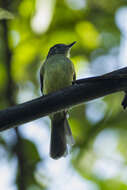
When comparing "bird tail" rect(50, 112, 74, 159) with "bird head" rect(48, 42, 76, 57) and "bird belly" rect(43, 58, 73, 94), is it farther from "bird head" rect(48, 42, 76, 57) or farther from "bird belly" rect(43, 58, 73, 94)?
"bird head" rect(48, 42, 76, 57)

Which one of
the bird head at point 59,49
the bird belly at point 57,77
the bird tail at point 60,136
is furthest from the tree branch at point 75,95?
the bird head at point 59,49

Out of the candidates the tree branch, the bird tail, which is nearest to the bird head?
the bird tail

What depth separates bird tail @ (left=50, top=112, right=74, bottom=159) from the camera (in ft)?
13.1

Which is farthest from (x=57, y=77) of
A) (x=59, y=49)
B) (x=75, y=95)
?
(x=75, y=95)

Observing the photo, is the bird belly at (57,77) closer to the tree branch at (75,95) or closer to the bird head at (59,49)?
the bird head at (59,49)

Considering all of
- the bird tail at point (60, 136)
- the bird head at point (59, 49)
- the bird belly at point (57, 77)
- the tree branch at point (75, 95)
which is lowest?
the tree branch at point (75, 95)

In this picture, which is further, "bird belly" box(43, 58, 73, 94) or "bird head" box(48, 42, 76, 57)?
"bird head" box(48, 42, 76, 57)

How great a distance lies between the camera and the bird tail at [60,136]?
3992mm

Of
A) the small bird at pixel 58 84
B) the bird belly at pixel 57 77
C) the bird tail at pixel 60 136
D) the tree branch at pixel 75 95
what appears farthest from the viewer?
the bird belly at pixel 57 77

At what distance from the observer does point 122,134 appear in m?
4.99

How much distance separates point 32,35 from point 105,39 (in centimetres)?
122

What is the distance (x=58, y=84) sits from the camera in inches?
171

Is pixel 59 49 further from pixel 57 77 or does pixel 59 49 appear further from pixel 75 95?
pixel 75 95

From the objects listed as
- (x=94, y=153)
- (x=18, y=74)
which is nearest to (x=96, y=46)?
(x=18, y=74)
